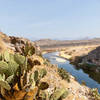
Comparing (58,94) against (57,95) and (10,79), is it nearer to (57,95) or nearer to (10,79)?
(57,95)

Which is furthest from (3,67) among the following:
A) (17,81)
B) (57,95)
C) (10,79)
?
(57,95)

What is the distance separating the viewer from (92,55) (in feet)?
146

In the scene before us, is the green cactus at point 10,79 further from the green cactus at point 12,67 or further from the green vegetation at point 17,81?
the green cactus at point 12,67

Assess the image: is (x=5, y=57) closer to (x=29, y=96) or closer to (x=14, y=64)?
(x=14, y=64)

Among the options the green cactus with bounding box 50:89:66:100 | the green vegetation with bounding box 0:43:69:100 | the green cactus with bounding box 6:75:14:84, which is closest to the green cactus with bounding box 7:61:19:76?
the green vegetation with bounding box 0:43:69:100

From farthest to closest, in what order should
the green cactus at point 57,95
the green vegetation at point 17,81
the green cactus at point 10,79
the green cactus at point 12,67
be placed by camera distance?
the green cactus at point 57,95 < the green cactus at point 12,67 < the green cactus at point 10,79 < the green vegetation at point 17,81

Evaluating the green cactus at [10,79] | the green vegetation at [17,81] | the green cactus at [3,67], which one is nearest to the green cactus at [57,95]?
the green vegetation at [17,81]

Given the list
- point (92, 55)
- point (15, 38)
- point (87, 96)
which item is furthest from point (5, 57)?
point (92, 55)

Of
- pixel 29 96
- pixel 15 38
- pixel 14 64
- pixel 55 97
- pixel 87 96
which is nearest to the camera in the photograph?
pixel 29 96

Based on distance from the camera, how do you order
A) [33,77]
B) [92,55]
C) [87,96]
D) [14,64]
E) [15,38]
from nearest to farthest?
[14,64]
[33,77]
[87,96]
[15,38]
[92,55]

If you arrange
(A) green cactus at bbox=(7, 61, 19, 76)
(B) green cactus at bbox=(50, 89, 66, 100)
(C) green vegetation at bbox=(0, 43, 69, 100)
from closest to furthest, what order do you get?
(C) green vegetation at bbox=(0, 43, 69, 100)
(A) green cactus at bbox=(7, 61, 19, 76)
(B) green cactus at bbox=(50, 89, 66, 100)

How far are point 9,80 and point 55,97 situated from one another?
218 centimetres

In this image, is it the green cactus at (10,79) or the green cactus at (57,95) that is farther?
the green cactus at (57,95)

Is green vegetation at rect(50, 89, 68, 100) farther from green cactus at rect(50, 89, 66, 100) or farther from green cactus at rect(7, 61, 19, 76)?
green cactus at rect(7, 61, 19, 76)
